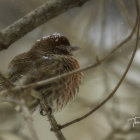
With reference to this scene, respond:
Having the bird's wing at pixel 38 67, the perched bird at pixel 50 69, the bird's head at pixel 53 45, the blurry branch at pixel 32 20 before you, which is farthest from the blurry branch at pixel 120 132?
the blurry branch at pixel 32 20

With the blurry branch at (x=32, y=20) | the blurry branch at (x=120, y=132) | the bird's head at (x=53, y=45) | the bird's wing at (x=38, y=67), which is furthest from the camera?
the blurry branch at (x=120, y=132)

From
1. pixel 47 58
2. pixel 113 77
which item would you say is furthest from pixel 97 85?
pixel 47 58

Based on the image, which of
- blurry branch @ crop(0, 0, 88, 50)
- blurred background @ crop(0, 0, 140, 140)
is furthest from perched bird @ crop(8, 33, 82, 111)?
blurred background @ crop(0, 0, 140, 140)

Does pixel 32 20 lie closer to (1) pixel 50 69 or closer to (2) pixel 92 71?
(1) pixel 50 69

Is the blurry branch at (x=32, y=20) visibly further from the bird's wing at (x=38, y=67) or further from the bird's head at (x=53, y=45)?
the bird's head at (x=53, y=45)

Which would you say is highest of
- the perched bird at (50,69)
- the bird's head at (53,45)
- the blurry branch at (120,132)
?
the bird's head at (53,45)

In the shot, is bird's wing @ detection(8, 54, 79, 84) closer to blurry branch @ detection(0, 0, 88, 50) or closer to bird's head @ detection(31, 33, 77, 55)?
bird's head @ detection(31, 33, 77, 55)
